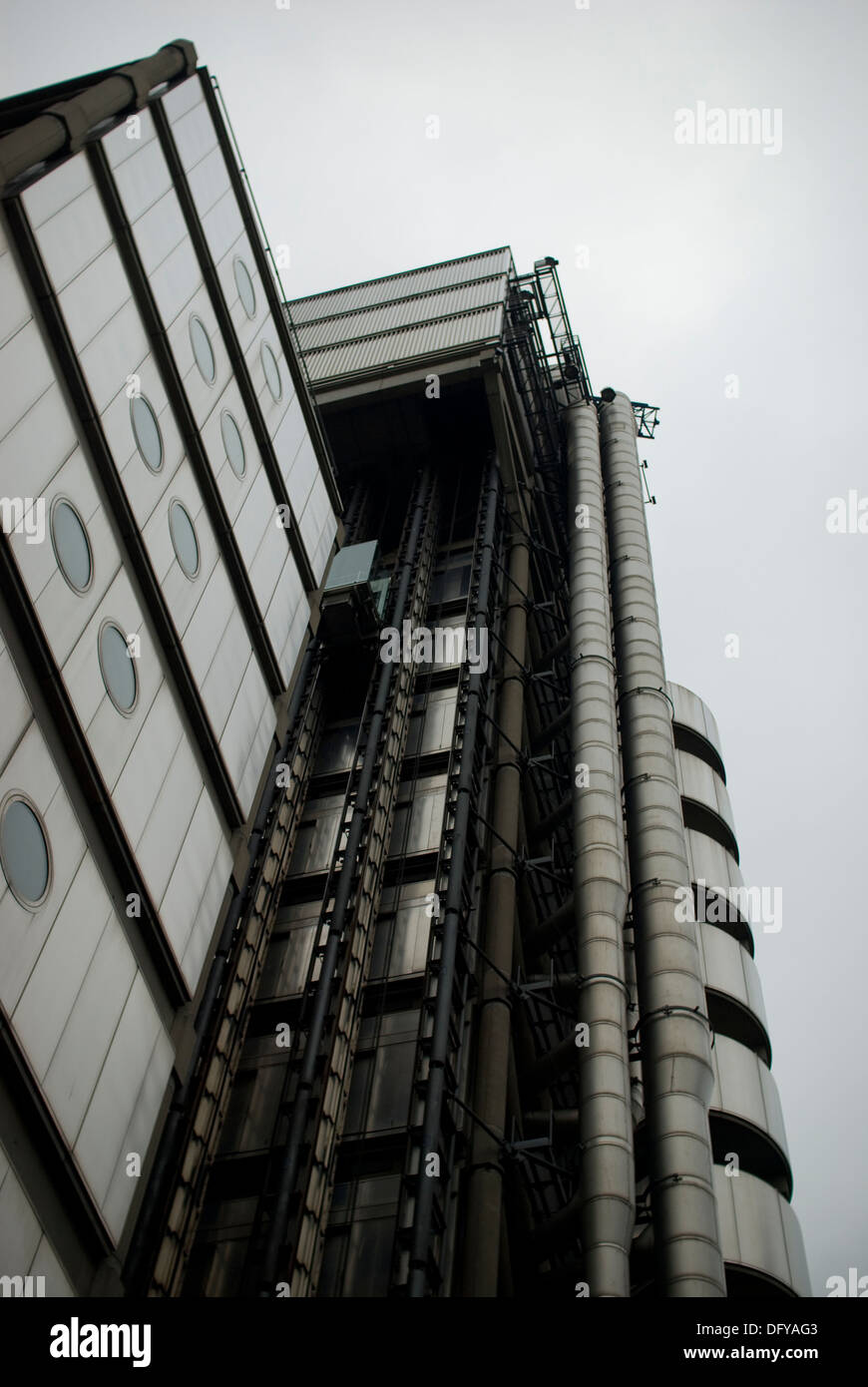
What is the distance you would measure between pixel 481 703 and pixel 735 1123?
13098 mm

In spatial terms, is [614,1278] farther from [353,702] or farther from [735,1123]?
Answer: [353,702]

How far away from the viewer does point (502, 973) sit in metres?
26.9

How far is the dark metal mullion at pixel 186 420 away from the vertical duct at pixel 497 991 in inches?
302

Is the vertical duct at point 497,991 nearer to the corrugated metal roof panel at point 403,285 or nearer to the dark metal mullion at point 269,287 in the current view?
the dark metal mullion at point 269,287

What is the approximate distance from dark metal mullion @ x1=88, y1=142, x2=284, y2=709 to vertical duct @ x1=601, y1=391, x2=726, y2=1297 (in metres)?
10.3

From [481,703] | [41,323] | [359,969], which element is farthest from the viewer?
[481,703]

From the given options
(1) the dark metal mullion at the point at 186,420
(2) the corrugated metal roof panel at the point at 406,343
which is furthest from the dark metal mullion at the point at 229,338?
(2) the corrugated metal roof panel at the point at 406,343

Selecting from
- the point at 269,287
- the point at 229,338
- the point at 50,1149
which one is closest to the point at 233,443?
the point at 229,338

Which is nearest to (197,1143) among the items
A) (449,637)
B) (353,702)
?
(353,702)

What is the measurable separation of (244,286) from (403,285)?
2608 cm

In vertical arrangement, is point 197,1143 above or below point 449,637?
below

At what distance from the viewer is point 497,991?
26500 mm

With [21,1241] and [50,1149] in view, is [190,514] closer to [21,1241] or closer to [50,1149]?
[50,1149]

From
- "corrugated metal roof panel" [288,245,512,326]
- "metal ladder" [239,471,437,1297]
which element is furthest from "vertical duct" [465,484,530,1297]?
"corrugated metal roof panel" [288,245,512,326]
